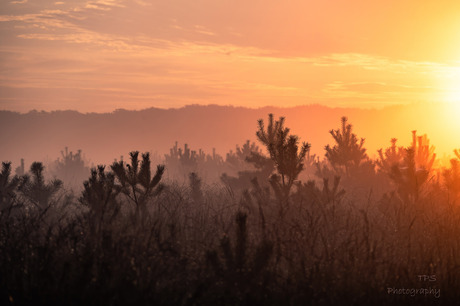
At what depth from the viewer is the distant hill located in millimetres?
82250

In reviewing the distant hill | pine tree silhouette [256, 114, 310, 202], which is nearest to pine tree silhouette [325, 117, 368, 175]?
pine tree silhouette [256, 114, 310, 202]

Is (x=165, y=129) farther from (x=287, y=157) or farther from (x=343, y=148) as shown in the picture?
(x=287, y=157)

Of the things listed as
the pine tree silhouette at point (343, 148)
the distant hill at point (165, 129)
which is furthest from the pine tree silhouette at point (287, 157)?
the distant hill at point (165, 129)

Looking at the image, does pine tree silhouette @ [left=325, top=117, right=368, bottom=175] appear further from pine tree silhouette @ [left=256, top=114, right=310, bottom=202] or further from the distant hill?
the distant hill

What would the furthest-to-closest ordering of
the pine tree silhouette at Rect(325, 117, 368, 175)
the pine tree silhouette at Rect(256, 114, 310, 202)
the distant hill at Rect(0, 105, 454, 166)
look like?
1. the distant hill at Rect(0, 105, 454, 166)
2. the pine tree silhouette at Rect(325, 117, 368, 175)
3. the pine tree silhouette at Rect(256, 114, 310, 202)

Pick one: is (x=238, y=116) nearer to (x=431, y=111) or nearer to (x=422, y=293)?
(x=431, y=111)

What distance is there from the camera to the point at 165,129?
8950 centimetres

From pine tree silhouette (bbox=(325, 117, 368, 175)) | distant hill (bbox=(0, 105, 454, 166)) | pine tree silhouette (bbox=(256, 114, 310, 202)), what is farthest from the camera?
distant hill (bbox=(0, 105, 454, 166))

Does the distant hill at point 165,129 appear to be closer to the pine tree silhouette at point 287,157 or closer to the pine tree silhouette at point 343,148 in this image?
the pine tree silhouette at point 343,148

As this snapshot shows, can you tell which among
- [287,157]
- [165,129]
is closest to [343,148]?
[287,157]

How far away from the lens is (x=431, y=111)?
106312mm

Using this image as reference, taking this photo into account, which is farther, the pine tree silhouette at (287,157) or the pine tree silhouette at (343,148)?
the pine tree silhouette at (343,148)

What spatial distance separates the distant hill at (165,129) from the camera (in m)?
82.2

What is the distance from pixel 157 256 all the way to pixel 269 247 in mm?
1442
